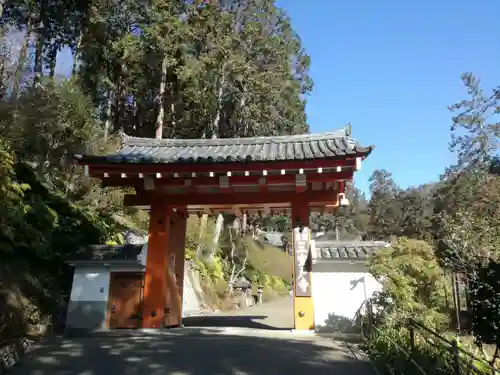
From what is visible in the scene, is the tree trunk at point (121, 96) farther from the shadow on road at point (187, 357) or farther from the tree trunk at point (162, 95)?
the shadow on road at point (187, 357)

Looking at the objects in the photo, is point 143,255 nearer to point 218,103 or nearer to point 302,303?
point 302,303

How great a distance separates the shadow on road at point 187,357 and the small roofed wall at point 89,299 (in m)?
1.80

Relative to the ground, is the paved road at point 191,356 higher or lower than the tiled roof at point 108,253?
lower

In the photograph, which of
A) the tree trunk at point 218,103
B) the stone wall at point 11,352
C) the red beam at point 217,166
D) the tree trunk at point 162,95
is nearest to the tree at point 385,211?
the tree trunk at point 218,103

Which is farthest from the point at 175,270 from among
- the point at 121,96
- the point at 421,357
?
the point at 121,96

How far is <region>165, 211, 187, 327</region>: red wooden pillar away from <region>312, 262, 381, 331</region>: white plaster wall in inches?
145

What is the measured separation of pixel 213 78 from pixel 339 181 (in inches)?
724

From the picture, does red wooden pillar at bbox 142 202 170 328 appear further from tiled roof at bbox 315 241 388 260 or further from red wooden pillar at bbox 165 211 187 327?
tiled roof at bbox 315 241 388 260

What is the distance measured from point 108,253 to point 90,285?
853 millimetres

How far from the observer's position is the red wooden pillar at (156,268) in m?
9.51

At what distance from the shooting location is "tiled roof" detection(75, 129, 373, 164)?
9.17 m

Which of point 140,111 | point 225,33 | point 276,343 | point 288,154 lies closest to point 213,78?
point 225,33

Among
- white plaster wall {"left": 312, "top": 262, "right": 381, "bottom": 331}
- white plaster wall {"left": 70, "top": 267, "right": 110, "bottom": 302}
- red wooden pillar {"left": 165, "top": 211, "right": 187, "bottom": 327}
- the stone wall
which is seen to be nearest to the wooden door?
white plaster wall {"left": 70, "top": 267, "right": 110, "bottom": 302}

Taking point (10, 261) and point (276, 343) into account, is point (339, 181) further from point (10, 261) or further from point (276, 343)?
point (10, 261)
